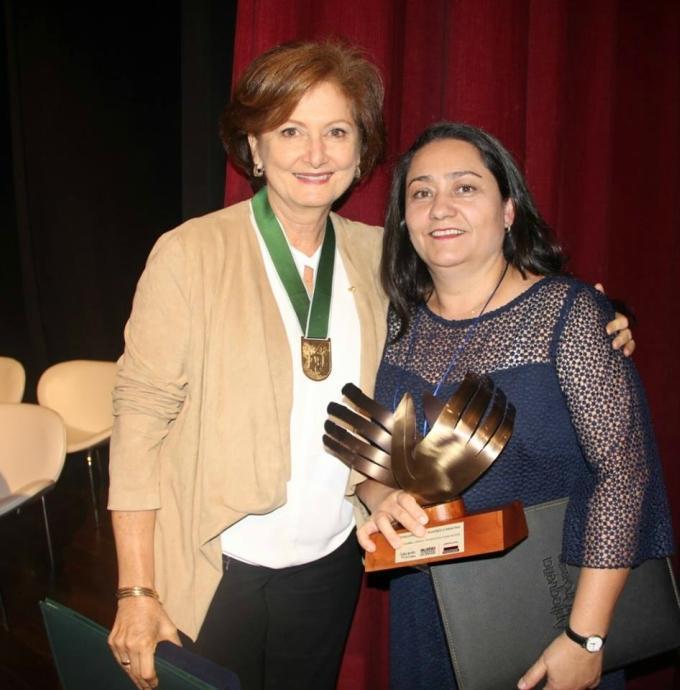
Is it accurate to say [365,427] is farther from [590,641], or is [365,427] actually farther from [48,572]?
[48,572]

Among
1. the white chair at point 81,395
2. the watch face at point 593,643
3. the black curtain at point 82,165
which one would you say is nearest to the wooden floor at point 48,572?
the white chair at point 81,395

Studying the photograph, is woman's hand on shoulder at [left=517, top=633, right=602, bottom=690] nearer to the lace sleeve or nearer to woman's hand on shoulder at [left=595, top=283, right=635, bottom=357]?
the lace sleeve

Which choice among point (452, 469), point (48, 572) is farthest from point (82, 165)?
point (452, 469)

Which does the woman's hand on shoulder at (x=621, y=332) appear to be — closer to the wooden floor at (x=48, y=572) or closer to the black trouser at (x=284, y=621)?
the black trouser at (x=284, y=621)

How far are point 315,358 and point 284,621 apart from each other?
650 millimetres

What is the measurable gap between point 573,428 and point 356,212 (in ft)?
3.04

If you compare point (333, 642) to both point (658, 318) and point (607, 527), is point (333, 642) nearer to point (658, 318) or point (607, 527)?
point (607, 527)

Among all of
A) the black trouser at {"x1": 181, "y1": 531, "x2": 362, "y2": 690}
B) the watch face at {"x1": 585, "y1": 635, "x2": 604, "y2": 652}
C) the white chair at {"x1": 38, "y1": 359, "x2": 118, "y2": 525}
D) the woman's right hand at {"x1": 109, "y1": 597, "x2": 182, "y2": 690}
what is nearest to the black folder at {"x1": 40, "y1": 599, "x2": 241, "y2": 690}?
the woman's right hand at {"x1": 109, "y1": 597, "x2": 182, "y2": 690}

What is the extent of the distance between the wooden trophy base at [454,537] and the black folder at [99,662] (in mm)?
365

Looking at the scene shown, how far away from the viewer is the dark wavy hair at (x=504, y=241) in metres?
1.49

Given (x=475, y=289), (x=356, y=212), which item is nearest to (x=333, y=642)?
(x=475, y=289)

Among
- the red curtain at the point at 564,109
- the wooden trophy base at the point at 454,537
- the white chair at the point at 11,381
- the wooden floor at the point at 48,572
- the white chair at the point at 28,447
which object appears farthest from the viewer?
the white chair at the point at 11,381

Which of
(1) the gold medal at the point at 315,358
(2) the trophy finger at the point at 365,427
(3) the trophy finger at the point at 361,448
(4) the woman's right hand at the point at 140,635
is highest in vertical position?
(1) the gold medal at the point at 315,358

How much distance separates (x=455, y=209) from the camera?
1.44m
